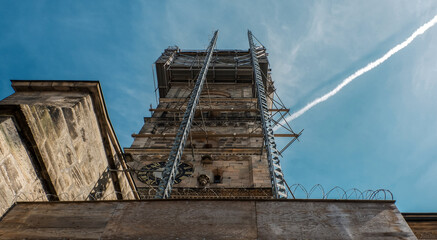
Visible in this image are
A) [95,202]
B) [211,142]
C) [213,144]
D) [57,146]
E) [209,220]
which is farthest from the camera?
[211,142]

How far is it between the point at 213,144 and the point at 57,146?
578 inches

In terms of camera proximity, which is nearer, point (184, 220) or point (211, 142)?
point (184, 220)

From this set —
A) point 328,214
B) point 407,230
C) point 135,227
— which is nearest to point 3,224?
point 135,227

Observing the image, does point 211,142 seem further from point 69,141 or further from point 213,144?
point 69,141

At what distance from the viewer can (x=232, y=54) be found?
1636 inches

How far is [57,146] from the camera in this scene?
6469mm

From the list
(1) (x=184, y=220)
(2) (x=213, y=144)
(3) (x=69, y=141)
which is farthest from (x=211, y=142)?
(1) (x=184, y=220)

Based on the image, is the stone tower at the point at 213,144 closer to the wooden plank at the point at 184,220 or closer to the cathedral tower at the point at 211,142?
the cathedral tower at the point at 211,142

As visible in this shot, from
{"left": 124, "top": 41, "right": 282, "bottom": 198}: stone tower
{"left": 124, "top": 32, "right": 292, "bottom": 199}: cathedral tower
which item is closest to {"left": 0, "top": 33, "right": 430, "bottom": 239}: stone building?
{"left": 124, "top": 32, "right": 292, "bottom": 199}: cathedral tower

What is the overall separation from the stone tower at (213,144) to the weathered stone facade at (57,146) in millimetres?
1334

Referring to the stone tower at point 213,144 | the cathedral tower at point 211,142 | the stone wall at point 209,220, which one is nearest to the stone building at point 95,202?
the stone wall at point 209,220

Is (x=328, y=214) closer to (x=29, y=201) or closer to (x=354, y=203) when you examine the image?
(x=354, y=203)

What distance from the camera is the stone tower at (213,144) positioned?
15.5 m

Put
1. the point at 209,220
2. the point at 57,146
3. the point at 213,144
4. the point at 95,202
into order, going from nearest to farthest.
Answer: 1. the point at 209,220
2. the point at 95,202
3. the point at 57,146
4. the point at 213,144
